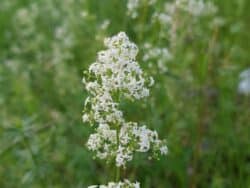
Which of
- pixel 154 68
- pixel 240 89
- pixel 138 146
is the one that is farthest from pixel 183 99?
pixel 138 146

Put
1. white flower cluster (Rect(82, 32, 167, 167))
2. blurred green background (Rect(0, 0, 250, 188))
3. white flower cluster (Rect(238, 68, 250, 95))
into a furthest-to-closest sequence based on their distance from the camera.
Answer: white flower cluster (Rect(238, 68, 250, 95)), blurred green background (Rect(0, 0, 250, 188)), white flower cluster (Rect(82, 32, 167, 167))

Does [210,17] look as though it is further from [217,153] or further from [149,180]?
[149,180]

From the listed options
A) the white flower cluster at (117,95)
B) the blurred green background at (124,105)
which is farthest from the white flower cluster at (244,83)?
the white flower cluster at (117,95)

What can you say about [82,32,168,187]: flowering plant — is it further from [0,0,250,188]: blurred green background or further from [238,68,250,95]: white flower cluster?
[238,68,250,95]: white flower cluster

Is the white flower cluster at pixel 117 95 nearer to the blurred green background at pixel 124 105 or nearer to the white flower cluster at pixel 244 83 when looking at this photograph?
the blurred green background at pixel 124 105

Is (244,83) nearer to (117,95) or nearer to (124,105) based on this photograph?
(124,105)

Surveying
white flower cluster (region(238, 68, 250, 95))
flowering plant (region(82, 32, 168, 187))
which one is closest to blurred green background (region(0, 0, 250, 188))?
white flower cluster (region(238, 68, 250, 95))
